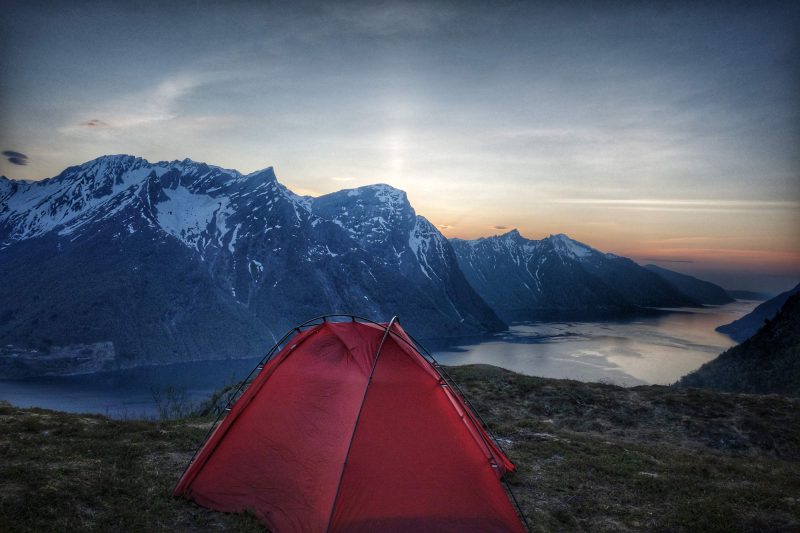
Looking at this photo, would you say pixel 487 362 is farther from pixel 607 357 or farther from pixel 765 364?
pixel 765 364

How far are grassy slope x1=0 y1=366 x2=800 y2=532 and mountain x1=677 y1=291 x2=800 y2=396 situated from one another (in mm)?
25668

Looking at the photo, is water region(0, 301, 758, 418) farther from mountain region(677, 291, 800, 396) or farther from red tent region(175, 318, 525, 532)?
red tent region(175, 318, 525, 532)

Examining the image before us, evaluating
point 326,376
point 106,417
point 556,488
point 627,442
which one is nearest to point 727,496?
point 556,488

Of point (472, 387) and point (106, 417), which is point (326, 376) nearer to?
point (106, 417)

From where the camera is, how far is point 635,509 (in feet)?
29.6

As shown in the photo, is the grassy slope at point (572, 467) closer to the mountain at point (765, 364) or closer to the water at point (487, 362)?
the mountain at point (765, 364)

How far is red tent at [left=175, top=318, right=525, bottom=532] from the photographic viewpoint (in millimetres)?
7363

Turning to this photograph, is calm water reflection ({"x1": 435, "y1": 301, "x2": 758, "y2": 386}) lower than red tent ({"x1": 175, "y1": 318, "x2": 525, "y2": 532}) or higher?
lower

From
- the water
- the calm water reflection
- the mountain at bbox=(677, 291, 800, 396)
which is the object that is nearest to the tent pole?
the mountain at bbox=(677, 291, 800, 396)

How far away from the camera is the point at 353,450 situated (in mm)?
7723

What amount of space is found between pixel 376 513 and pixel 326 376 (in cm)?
269

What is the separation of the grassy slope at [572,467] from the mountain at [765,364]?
1011 inches

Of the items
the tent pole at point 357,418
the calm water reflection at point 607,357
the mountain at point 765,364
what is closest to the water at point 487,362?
the calm water reflection at point 607,357

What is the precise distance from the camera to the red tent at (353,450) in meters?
7.36
